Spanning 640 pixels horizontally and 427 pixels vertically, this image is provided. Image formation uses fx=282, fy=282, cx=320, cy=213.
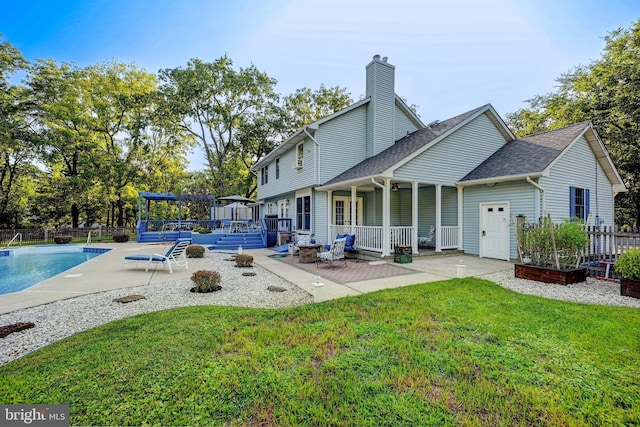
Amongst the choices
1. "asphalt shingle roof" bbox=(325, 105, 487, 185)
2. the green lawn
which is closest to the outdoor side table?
"asphalt shingle roof" bbox=(325, 105, 487, 185)

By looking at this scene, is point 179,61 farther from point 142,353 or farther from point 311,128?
point 142,353

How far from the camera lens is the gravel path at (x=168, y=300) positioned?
4180 mm

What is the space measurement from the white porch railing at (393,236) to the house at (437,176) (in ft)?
0.14

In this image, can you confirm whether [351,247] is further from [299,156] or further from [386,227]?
[299,156]

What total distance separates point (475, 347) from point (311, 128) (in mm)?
11217

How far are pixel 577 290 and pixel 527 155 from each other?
6.64 meters

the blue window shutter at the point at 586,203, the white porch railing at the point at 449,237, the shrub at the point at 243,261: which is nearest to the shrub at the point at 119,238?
the shrub at the point at 243,261

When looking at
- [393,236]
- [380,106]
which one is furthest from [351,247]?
[380,106]

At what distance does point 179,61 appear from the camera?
2453 cm

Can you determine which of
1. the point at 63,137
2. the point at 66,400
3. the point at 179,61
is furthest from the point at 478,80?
the point at 63,137

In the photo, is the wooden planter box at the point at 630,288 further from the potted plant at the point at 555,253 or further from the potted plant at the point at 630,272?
the potted plant at the point at 555,253

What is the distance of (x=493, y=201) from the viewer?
11.2 m

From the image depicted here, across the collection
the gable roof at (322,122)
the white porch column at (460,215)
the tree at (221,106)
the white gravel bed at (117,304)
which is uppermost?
the tree at (221,106)

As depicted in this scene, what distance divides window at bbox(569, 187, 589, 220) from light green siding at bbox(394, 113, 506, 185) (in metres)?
3.53
